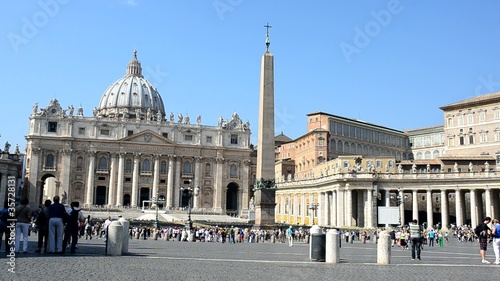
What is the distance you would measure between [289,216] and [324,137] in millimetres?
11132

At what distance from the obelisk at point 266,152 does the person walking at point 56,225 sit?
15076mm

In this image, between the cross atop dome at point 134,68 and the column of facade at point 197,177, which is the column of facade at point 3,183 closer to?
the column of facade at point 197,177

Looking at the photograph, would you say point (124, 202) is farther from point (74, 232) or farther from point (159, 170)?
point (74, 232)

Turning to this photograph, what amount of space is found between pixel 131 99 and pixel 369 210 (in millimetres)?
68128

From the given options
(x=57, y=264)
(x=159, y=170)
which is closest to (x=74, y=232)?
(x=57, y=264)

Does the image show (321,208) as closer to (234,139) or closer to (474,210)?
(474,210)

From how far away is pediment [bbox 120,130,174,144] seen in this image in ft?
256

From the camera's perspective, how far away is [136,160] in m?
77.9

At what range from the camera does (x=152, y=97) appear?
108062mm

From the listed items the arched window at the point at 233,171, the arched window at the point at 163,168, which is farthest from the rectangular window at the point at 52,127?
the arched window at the point at 233,171

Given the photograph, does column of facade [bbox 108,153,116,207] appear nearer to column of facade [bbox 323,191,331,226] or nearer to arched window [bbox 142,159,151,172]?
arched window [bbox 142,159,151,172]

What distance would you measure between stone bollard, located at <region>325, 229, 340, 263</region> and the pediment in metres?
68.0

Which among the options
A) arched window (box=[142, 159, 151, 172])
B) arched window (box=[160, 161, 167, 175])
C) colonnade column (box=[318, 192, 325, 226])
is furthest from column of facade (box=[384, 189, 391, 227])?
arched window (box=[142, 159, 151, 172])

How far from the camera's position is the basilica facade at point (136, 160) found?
75375mm
